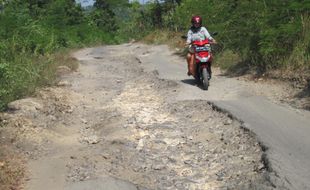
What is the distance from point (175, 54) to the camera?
2262 cm

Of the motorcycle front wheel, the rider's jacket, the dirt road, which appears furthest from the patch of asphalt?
the rider's jacket

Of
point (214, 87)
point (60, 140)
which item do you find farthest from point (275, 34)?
point (60, 140)

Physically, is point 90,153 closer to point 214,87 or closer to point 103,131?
point 103,131

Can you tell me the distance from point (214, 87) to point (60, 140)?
4.63 m

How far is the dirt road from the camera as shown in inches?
213

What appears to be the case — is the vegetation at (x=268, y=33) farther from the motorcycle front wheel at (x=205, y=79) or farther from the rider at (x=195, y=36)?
the motorcycle front wheel at (x=205, y=79)

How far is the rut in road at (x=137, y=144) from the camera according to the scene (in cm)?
547

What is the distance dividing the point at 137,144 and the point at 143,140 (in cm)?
18

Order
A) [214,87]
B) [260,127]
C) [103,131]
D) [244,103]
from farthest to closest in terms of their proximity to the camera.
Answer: [214,87]
[244,103]
[103,131]
[260,127]

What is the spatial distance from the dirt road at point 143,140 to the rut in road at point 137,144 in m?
0.01

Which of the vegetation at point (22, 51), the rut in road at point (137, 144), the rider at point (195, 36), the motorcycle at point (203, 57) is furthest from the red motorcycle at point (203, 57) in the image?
the vegetation at point (22, 51)

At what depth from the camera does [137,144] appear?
6789mm

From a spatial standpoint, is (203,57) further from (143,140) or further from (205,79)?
(143,140)

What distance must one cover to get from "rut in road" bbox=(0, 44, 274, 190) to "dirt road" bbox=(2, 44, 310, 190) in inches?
0.5
